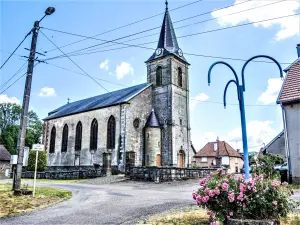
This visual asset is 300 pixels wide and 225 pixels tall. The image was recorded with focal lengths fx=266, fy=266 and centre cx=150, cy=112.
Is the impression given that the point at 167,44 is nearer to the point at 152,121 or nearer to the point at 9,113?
the point at 152,121

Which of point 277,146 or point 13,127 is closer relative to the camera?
point 277,146

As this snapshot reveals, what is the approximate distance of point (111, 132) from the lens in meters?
29.1

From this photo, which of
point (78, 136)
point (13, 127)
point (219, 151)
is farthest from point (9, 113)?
point (219, 151)

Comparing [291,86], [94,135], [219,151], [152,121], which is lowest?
[219,151]

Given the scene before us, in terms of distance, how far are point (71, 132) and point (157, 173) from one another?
18.9m

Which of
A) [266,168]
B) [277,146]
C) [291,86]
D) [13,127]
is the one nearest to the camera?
[266,168]

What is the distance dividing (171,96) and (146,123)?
13.7 feet

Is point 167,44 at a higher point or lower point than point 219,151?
higher

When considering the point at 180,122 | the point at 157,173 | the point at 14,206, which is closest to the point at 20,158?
the point at 14,206

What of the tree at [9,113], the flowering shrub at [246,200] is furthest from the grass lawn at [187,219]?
the tree at [9,113]

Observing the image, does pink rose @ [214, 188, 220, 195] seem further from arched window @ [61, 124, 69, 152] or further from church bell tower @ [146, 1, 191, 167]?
arched window @ [61, 124, 69, 152]

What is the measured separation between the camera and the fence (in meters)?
18.9

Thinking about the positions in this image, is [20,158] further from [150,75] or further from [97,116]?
[150,75]

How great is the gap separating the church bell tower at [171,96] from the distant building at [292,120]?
48.8 ft
